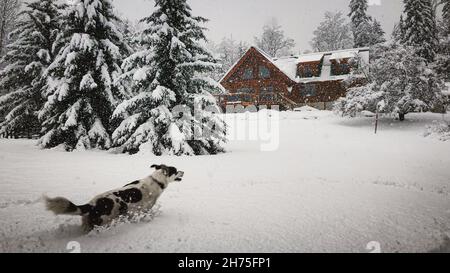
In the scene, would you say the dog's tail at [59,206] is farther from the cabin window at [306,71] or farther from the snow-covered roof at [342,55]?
the cabin window at [306,71]

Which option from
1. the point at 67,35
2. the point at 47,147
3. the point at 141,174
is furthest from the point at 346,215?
the point at 67,35

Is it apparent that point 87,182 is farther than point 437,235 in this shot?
Yes

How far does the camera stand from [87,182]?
9.41 metres

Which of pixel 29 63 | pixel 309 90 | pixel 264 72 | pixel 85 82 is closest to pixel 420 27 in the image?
pixel 309 90

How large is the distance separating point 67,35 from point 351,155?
1763 centimetres

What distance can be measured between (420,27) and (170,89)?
122 feet

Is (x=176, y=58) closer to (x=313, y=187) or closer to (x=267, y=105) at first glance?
(x=313, y=187)

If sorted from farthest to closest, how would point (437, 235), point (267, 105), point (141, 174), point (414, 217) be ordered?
point (267, 105)
point (141, 174)
point (414, 217)
point (437, 235)

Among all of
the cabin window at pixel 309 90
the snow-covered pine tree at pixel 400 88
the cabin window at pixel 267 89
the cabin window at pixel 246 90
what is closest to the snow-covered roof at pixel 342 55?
the cabin window at pixel 309 90

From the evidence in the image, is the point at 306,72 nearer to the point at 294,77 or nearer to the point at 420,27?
the point at 294,77

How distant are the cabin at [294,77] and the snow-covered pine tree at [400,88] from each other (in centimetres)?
1202

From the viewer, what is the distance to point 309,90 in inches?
1601

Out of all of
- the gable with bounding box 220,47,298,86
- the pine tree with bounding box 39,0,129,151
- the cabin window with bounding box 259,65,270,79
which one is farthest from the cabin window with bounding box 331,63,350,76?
the pine tree with bounding box 39,0,129,151

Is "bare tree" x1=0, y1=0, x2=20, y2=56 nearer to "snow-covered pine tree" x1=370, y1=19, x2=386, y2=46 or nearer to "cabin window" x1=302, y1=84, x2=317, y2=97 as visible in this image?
"cabin window" x1=302, y1=84, x2=317, y2=97
